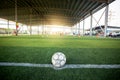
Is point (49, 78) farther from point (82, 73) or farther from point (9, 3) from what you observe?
point (9, 3)

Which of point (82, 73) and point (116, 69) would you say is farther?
point (116, 69)

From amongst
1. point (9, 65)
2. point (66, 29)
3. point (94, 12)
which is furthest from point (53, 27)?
point (9, 65)

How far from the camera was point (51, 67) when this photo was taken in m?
4.16

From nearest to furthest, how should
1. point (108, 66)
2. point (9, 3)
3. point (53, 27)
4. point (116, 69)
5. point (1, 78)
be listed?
point (1, 78)
point (116, 69)
point (108, 66)
point (9, 3)
point (53, 27)

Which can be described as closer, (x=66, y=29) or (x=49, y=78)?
(x=49, y=78)

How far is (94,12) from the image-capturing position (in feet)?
104

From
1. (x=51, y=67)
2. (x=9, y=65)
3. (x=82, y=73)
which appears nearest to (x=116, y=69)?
(x=82, y=73)

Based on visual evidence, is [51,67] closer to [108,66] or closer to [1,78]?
[1,78]

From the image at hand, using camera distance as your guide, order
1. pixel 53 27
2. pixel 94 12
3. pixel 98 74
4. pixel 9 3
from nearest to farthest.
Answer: pixel 98 74, pixel 9 3, pixel 94 12, pixel 53 27

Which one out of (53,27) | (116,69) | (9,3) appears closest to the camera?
(116,69)

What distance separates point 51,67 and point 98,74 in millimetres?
1400

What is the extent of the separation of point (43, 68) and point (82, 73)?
3.92 feet

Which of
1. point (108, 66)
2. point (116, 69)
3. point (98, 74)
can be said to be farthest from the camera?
point (108, 66)

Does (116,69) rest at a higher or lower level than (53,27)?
lower
